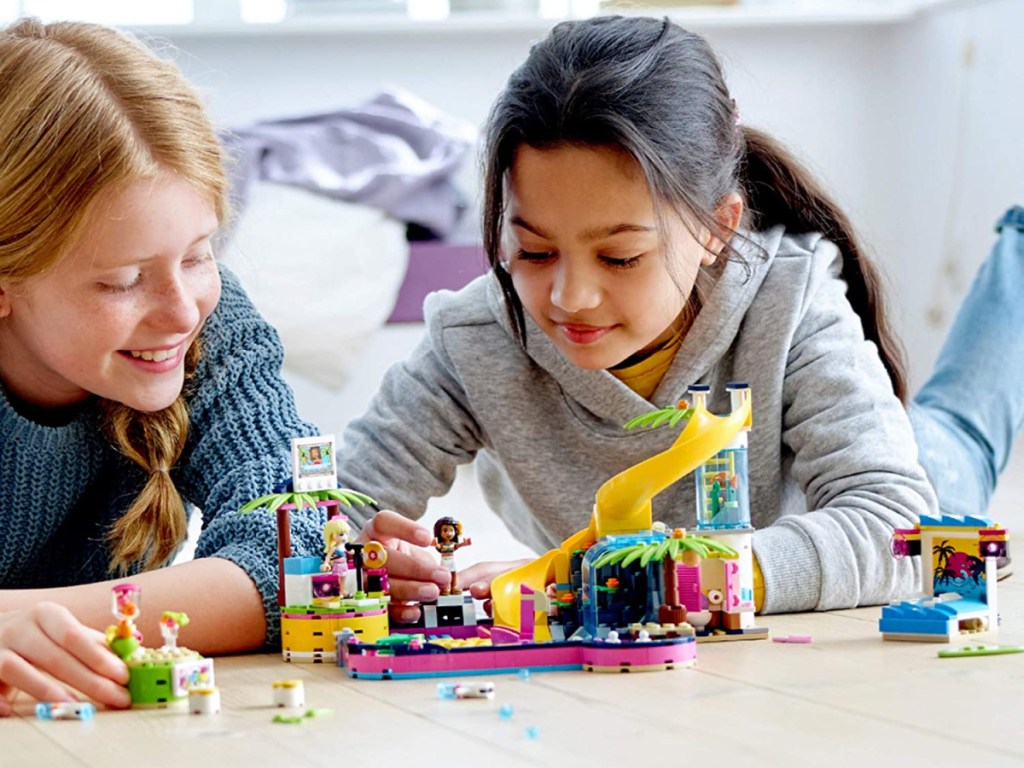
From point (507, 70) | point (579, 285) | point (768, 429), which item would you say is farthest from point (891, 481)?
point (507, 70)

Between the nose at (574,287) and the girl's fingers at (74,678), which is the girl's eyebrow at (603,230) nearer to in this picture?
the nose at (574,287)

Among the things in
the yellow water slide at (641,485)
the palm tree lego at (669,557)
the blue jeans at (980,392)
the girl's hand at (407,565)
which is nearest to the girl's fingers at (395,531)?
the girl's hand at (407,565)

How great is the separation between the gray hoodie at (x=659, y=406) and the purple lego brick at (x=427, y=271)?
165cm

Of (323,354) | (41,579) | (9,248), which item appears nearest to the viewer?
(9,248)

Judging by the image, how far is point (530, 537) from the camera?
176cm

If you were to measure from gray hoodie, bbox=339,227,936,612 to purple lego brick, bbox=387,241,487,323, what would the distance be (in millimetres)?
1646

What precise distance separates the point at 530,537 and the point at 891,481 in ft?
1.68

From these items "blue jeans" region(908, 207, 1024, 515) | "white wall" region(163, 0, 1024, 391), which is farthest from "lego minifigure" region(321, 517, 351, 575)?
"white wall" region(163, 0, 1024, 391)

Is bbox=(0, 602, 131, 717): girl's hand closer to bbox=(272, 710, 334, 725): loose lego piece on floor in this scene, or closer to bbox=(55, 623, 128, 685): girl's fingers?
bbox=(55, 623, 128, 685): girl's fingers

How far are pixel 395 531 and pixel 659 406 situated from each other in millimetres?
371

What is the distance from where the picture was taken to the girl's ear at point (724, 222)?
4.75 feet

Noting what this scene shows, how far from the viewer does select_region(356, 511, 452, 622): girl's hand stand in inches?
47.9

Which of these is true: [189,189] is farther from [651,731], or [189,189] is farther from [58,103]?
[651,731]

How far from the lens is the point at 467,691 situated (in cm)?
97
